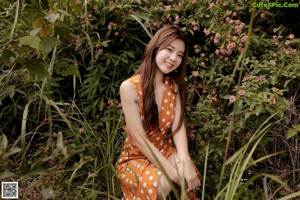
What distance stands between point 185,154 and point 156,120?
8.6 inches

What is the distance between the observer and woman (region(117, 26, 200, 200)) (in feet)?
6.62

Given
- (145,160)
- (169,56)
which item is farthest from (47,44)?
(145,160)

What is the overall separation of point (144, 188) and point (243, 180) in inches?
28.5

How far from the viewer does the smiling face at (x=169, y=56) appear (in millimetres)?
2102

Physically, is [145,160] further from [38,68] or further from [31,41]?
[31,41]

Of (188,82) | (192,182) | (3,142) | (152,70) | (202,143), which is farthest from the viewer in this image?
(188,82)

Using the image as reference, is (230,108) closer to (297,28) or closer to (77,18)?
(297,28)

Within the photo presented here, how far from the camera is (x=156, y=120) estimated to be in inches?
85.1

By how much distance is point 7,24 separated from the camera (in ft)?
9.04

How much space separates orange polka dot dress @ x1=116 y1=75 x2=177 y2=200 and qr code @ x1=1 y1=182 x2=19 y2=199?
509 millimetres

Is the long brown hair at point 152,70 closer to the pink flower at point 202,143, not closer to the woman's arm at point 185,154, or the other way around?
the woman's arm at point 185,154

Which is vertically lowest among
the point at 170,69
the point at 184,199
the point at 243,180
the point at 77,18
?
the point at 243,180

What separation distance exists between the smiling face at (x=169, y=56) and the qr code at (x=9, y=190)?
875 mm

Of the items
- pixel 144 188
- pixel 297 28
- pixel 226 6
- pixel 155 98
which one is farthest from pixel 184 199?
pixel 297 28
